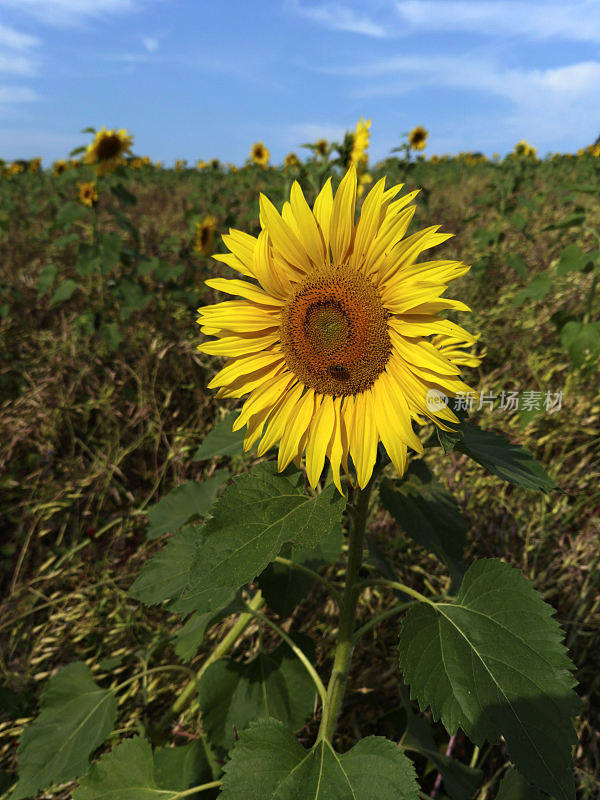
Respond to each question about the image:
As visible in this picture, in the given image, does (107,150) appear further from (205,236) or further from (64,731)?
(64,731)

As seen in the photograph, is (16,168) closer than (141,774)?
No

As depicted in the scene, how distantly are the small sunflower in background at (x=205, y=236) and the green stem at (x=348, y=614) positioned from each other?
464 centimetres

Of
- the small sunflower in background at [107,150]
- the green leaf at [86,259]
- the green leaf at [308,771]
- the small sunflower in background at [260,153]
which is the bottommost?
the green leaf at [308,771]

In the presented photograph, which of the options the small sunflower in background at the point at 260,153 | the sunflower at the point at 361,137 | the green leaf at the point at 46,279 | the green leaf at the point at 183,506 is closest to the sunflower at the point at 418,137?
the small sunflower in background at the point at 260,153

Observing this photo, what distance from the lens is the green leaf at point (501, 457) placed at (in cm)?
110

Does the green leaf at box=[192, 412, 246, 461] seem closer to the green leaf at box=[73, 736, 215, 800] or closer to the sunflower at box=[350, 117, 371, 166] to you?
the green leaf at box=[73, 736, 215, 800]

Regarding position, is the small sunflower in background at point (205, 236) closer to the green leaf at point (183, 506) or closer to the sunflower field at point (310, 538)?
the sunflower field at point (310, 538)

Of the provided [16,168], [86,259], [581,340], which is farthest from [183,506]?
[16,168]

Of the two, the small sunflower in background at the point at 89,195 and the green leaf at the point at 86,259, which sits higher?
the small sunflower in background at the point at 89,195

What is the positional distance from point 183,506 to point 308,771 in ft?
3.12

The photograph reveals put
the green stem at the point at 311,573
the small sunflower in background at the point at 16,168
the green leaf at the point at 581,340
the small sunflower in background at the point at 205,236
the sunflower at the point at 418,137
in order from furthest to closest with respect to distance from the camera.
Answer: the small sunflower in background at the point at 16,168 → the sunflower at the point at 418,137 → the small sunflower in background at the point at 205,236 → the green leaf at the point at 581,340 → the green stem at the point at 311,573

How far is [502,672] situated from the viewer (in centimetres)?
104

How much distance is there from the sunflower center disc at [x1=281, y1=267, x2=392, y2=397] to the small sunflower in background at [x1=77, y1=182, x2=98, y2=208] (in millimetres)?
4130

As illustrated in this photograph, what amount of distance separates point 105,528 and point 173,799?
62.8 inches
